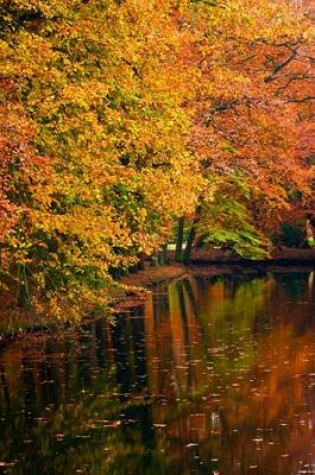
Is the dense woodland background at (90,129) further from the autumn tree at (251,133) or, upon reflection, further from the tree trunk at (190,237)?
the tree trunk at (190,237)

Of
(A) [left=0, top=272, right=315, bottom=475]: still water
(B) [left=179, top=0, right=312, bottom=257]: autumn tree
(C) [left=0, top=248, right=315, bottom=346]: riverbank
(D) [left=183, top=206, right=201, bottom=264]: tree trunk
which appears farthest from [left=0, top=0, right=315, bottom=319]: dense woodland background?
(D) [left=183, top=206, right=201, bottom=264]: tree trunk

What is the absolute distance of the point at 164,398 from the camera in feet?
63.8

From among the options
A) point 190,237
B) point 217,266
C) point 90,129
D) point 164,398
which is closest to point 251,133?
point 190,237

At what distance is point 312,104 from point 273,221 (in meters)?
8.26

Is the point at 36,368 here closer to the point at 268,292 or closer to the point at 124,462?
the point at 124,462

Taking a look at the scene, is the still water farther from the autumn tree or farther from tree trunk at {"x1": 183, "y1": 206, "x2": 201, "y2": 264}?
tree trunk at {"x1": 183, "y1": 206, "x2": 201, "y2": 264}

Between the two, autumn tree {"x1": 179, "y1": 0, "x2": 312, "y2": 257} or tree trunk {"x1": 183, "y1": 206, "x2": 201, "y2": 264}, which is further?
tree trunk {"x1": 183, "y1": 206, "x2": 201, "y2": 264}

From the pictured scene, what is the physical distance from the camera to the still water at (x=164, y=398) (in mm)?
14664

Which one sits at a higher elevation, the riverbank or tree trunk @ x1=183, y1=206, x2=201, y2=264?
tree trunk @ x1=183, y1=206, x2=201, y2=264

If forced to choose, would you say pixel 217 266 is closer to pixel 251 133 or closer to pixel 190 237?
pixel 190 237

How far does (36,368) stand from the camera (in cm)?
2372

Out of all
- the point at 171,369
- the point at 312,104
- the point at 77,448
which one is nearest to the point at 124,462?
the point at 77,448

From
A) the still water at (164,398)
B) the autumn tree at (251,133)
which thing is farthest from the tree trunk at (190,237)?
the still water at (164,398)

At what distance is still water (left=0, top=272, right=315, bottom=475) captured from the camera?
14664mm
